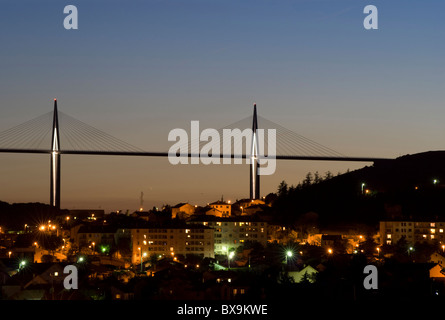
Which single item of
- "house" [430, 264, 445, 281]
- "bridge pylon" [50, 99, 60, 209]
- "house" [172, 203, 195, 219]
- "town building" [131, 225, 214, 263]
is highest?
"bridge pylon" [50, 99, 60, 209]

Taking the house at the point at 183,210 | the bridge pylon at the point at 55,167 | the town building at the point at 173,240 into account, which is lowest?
the town building at the point at 173,240

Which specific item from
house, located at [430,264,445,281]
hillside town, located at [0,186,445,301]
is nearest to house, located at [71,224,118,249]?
hillside town, located at [0,186,445,301]

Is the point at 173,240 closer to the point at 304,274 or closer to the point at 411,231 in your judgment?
the point at 411,231

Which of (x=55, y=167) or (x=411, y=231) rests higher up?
(x=55, y=167)

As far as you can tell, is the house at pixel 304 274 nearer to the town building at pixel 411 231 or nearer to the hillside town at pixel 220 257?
the hillside town at pixel 220 257

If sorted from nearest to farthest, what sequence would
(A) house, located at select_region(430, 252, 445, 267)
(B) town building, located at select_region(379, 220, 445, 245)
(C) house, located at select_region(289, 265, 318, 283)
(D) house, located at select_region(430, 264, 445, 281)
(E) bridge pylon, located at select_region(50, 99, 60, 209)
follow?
1. (C) house, located at select_region(289, 265, 318, 283)
2. (D) house, located at select_region(430, 264, 445, 281)
3. (A) house, located at select_region(430, 252, 445, 267)
4. (B) town building, located at select_region(379, 220, 445, 245)
5. (E) bridge pylon, located at select_region(50, 99, 60, 209)

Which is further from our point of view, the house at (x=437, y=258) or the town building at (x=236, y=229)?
the town building at (x=236, y=229)

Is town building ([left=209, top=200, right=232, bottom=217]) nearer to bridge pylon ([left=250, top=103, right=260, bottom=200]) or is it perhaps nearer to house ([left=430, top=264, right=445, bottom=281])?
bridge pylon ([left=250, top=103, right=260, bottom=200])

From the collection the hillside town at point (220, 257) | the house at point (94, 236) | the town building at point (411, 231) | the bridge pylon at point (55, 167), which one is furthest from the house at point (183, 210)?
the town building at point (411, 231)

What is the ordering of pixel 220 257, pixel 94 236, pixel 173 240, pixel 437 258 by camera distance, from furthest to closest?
1. pixel 94 236
2. pixel 173 240
3. pixel 220 257
4. pixel 437 258

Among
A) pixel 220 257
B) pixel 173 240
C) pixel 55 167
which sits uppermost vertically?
pixel 55 167

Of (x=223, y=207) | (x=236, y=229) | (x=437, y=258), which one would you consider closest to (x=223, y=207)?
(x=223, y=207)

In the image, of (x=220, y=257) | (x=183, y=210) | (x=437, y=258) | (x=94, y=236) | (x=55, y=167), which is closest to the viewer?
(x=437, y=258)
